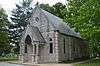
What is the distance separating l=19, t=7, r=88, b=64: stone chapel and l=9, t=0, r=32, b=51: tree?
790 inches

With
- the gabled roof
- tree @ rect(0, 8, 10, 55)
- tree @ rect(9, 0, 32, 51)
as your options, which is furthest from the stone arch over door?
tree @ rect(9, 0, 32, 51)

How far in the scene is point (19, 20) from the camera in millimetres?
60344

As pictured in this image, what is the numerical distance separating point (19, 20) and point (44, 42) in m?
25.8

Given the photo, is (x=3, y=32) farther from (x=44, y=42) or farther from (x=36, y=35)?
(x=44, y=42)

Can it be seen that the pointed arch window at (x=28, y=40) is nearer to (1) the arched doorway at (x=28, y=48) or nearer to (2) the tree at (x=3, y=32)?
(1) the arched doorway at (x=28, y=48)

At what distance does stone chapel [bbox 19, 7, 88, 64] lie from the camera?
35.1 m

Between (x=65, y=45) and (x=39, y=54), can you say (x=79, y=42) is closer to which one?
(x=65, y=45)

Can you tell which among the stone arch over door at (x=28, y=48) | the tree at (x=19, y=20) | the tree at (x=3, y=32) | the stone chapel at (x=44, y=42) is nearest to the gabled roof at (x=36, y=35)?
the stone chapel at (x=44, y=42)

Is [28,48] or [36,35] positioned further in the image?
[28,48]

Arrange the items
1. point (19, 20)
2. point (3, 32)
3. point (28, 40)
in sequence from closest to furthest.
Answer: point (28, 40)
point (3, 32)
point (19, 20)

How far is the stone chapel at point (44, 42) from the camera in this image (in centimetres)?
3506

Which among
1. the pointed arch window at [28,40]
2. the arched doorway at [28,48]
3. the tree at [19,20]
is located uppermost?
the tree at [19,20]

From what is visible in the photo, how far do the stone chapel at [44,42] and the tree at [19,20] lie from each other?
65.8 ft

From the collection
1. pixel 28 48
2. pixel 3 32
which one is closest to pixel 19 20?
pixel 3 32
